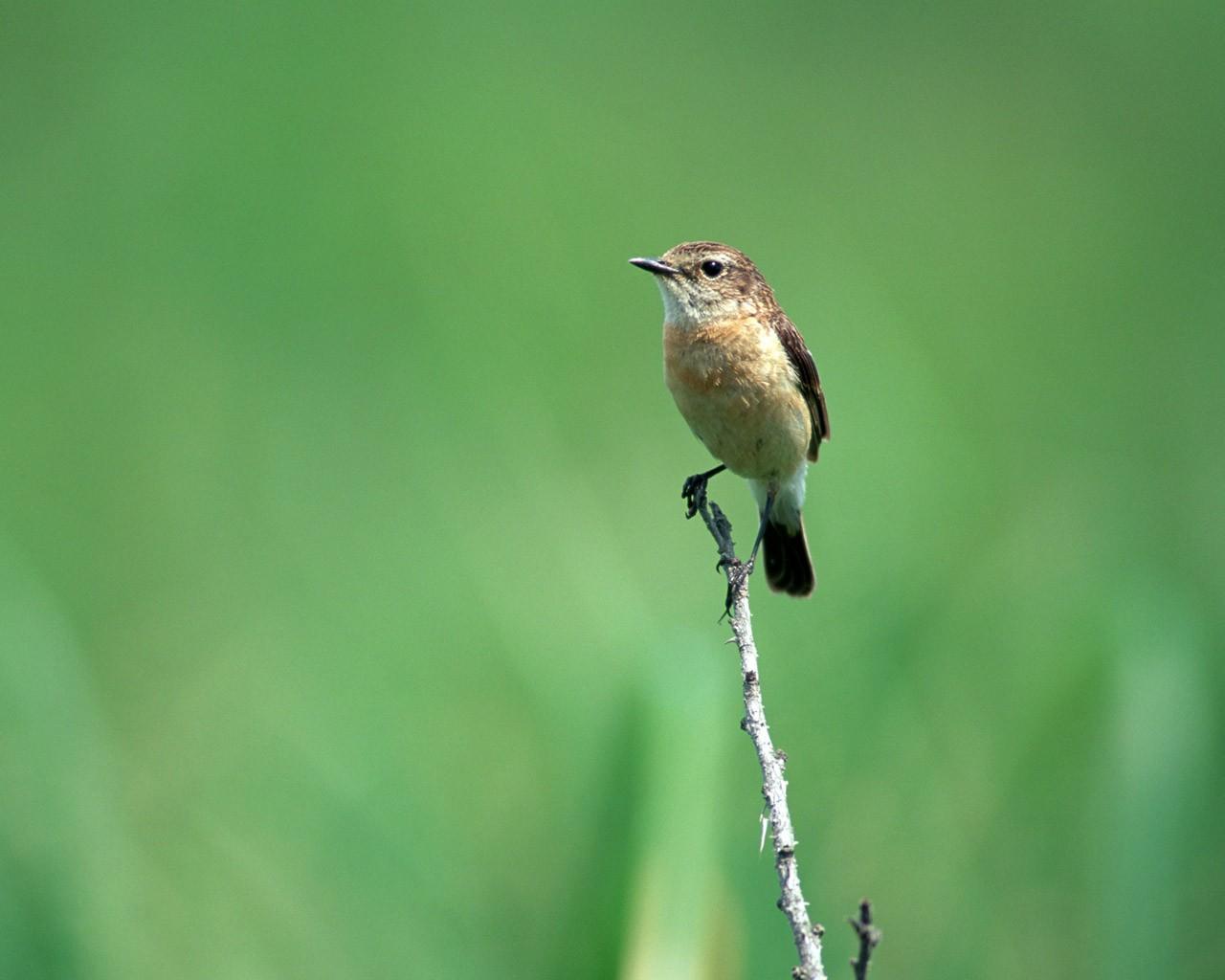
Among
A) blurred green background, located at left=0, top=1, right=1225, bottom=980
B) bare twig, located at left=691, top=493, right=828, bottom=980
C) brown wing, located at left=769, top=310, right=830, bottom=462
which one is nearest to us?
bare twig, located at left=691, top=493, right=828, bottom=980

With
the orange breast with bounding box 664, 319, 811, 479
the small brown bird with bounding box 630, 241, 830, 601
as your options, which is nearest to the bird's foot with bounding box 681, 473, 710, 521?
the small brown bird with bounding box 630, 241, 830, 601

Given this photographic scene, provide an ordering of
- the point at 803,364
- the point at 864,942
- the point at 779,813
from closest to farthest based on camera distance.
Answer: the point at 864,942, the point at 779,813, the point at 803,364

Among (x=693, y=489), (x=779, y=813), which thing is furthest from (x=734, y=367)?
(x=779, y=813)

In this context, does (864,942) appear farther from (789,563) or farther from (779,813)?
(789,563)

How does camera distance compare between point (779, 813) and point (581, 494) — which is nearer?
point (779, 813)

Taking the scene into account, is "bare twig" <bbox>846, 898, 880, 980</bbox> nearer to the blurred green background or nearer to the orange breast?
the blurred green background

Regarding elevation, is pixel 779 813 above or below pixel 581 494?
below

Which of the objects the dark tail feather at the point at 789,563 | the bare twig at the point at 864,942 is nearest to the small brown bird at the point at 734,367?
the dark tail feather at the point at 789,563
